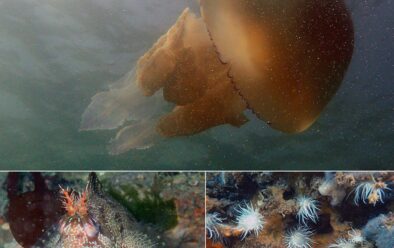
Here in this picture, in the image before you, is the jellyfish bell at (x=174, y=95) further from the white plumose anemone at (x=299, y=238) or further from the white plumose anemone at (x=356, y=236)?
the white plumose anemone at (x=356, y=236)

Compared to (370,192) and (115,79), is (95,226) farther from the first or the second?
(115,79)

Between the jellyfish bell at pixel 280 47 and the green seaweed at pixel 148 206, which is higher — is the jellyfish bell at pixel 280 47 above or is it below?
above

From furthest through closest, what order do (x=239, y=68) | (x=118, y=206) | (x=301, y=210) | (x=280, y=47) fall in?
(x=301, y=210) → (x=118, y=206) → (x=280, y=47) → (x=239, y=68)

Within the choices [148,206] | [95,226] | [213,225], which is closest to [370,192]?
[213,225]

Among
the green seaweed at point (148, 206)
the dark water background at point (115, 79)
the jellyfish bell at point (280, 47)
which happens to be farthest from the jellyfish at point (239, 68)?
the dark water background at point (115, 79)

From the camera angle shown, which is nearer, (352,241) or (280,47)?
(280,47)

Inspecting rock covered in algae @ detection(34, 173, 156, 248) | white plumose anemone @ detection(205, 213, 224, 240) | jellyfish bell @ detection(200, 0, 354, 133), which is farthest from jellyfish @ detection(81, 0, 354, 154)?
rock covered in algae @ detection(34, 173, 156, 248)

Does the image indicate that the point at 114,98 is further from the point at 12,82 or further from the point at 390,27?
the point at 12,82
